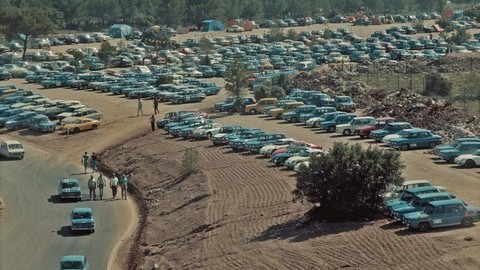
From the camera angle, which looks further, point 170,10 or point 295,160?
point 170,10

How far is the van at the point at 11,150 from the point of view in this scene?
198ft

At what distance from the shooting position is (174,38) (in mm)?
133625

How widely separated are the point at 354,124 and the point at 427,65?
39577 millimetres

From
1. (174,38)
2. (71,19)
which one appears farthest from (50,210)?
(71,19)

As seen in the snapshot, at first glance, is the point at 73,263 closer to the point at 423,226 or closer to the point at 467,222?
the point at 423,226

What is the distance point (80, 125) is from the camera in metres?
68.8

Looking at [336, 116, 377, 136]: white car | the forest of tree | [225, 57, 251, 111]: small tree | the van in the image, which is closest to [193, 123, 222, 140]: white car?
[336, 116, 377, 136]: white car

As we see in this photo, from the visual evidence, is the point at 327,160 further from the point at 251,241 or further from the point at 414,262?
the point at 414,262

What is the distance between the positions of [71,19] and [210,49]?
145 ft

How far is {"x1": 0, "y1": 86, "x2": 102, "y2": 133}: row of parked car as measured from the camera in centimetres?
6900

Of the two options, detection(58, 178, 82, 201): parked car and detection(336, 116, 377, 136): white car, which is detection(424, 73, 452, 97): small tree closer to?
detection(336, 116, 377, 136): white car

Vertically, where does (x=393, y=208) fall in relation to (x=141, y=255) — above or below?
above

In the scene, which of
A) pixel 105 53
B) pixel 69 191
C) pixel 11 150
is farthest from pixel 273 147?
pixel 105 53

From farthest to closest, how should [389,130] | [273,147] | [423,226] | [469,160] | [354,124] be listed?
[354,124] → [389,130] → [273,147] → [469,160] → [423,226]
